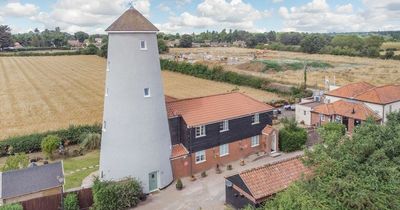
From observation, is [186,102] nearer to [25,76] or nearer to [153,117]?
[153,117]

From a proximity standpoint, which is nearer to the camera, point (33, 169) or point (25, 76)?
point (33, 169)

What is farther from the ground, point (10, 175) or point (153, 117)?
point (153, 117)

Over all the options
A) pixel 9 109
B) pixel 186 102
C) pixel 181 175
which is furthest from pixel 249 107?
pixel 9 109

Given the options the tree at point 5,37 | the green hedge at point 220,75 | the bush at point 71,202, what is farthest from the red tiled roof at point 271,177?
the tree at point 5,37

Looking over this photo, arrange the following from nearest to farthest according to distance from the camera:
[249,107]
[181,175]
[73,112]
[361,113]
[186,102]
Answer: [181,175], [186,102], [249,107], [361,113], [73,112]

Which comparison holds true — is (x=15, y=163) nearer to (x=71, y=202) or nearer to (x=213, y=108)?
(x=71, y=202)

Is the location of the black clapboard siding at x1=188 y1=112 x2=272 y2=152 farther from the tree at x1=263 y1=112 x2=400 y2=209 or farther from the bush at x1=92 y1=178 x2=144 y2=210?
the tree at x1=263 y1=112 x2=400 y2=209

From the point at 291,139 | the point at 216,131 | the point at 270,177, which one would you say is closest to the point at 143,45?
the point at 216,131
